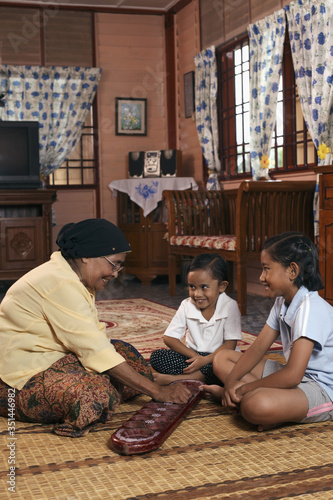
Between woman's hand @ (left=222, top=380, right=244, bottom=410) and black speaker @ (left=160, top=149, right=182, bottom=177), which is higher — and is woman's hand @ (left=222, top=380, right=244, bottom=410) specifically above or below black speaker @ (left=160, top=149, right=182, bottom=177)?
below

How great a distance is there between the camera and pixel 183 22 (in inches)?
284

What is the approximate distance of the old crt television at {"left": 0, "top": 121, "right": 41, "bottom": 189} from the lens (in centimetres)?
670

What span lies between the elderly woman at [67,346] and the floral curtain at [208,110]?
4334 millimetres

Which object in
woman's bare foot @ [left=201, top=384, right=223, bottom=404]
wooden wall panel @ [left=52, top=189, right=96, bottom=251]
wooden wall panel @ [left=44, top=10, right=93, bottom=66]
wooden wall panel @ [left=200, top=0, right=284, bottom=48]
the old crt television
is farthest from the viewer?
wooden wall panel @ [left=52, top=189, right=96, bottom=251]

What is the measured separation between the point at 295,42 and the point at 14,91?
354 centimetres

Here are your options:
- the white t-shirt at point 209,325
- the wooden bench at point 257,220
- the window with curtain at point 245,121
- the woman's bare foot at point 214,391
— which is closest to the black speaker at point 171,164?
the window with curtain at point 245,121

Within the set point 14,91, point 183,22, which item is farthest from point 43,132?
point 183,22

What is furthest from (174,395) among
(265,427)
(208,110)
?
(208,110)

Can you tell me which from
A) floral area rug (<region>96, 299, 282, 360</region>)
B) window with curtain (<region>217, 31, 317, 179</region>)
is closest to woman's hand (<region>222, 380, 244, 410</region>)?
floral area rug (<region>96, 299, 282, 360</region>)

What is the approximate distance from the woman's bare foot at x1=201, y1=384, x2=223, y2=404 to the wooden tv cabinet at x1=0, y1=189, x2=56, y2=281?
4351 mm

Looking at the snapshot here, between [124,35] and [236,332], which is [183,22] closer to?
[124,35]

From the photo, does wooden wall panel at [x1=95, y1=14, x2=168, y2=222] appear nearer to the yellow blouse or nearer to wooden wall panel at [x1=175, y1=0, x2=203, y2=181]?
wooden wall panel at [x1=175, y1=0, x2=203, y2=181]

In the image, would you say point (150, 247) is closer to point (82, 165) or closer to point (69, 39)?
A: point (82, 165)

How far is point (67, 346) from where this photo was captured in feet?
6.79
